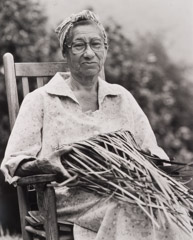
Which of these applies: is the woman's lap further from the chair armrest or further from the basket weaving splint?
the chair armrest

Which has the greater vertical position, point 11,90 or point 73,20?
point 73,20

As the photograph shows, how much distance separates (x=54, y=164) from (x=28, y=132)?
388 mm

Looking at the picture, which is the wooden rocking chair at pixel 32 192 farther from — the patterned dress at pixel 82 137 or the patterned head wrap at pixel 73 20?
the patterned head wrap at pixel 73 20

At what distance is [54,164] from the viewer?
1.95 m

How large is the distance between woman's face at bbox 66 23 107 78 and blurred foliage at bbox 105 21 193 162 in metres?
1.27

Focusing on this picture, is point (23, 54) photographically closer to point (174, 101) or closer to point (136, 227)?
point (174, 101)

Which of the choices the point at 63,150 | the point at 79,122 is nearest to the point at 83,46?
the point at 79,122

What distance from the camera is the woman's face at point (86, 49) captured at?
2.33m

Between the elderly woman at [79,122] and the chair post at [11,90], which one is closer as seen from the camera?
the elderly woman at [79,122]

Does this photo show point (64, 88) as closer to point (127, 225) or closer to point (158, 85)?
point (127, 225)

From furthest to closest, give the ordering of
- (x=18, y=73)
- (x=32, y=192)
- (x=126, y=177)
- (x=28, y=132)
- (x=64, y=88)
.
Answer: (x=18, y=73), (x=32, y=192), (x=64, y=88), (x=28, y=132), (x=126, y=177)

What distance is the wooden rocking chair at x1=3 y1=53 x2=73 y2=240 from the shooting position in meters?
2.00

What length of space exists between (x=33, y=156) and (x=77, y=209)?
29cm

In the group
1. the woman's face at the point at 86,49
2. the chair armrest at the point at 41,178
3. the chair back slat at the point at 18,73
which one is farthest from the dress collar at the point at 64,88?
the chair armrest at the point at 41,178
